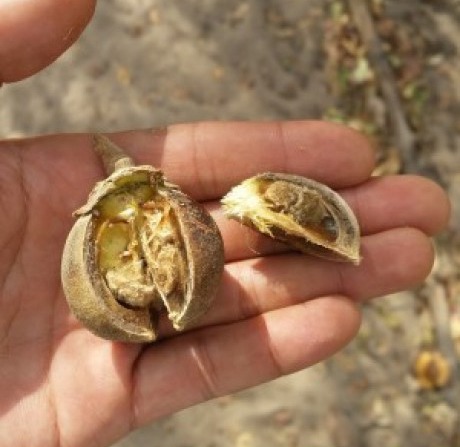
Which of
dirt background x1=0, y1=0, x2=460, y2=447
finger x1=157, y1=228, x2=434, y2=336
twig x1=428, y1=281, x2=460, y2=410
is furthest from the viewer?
twig x1=428, y1=281, x2=460, y2=410

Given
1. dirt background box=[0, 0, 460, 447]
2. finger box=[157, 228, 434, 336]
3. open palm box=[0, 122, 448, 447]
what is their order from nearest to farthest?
open palm box=[0, 122, 448, 447] < finger box=[157, 228, 434, 336] < dirt background box=[0, 0, 460, 447]

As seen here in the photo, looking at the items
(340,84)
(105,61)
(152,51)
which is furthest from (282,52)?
(105,61)

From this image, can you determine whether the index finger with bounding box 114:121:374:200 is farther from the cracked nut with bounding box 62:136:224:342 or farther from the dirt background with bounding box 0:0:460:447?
the dirt background with bounding box 0:0:460:447

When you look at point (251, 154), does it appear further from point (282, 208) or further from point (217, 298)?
point (217, 298)

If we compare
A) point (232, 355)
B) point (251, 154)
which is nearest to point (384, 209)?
point (251, 154)

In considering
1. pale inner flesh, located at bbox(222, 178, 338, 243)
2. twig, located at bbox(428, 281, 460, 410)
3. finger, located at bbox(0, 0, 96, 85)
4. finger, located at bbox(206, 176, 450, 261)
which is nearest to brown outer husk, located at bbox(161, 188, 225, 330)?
pale inner flesh, located at bbox(222, 178, 338, 243)

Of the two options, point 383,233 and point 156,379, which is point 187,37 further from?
point 156,379

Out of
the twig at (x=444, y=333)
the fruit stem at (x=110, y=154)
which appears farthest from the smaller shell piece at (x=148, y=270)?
the twig at (x=444, y=333)
